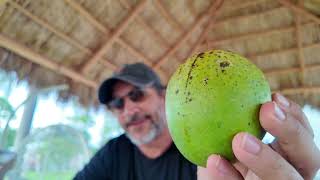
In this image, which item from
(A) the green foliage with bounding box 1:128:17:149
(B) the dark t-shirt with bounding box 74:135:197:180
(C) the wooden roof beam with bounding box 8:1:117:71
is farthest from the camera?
(A) the green foliage with bounding box 1:128:17:149

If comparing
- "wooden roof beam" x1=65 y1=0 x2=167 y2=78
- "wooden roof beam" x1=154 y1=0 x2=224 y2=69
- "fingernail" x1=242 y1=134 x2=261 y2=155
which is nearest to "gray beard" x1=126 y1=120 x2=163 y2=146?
"fingernail" x1=242 y1=134 x2=261 y2=155

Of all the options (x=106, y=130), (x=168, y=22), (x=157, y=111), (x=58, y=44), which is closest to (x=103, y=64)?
(x=58, y=44)

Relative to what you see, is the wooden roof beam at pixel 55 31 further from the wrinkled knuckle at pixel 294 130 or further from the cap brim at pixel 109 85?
the wrinkled knuckle at pixel 294 130

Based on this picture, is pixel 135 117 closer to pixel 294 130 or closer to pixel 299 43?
pixel 294 130

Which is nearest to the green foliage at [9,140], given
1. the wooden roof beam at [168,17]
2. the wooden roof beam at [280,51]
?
the wooden roof beam at [168,17]

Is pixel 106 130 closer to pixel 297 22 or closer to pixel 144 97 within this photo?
pixel 297 22

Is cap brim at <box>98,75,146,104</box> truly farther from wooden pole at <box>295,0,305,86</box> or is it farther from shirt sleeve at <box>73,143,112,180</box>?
wooden pole at <box>295,0,305,86</box>
